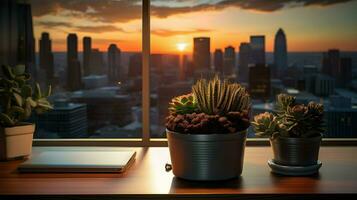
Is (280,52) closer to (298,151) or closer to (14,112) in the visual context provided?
(298,151)

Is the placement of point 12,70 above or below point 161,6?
below

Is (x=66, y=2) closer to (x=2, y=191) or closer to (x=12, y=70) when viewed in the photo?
(x=12, y=70)

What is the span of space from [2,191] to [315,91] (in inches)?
57.3

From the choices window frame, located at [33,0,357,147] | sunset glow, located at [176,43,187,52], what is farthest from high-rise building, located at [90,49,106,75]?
sunset glow, located at [176,43,187,52]

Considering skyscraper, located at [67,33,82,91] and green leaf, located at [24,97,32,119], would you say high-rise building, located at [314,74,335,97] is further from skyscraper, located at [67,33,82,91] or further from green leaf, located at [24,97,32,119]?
green leaf, located at [24,97,32,119]

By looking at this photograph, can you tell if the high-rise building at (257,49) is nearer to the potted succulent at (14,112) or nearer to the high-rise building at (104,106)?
the high-rise building at (104,106)

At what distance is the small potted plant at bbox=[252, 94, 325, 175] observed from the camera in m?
1.47

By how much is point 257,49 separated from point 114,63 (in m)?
0.69

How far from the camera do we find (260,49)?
7.00 ft

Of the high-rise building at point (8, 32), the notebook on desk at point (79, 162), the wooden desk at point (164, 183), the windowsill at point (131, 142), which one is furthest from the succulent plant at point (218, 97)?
the high-rise building at point (8, 32)

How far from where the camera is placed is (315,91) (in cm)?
212

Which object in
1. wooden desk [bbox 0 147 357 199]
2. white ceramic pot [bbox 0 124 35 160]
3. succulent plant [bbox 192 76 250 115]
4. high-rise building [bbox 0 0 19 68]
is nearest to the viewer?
wooden desk [bbox 0 147 357 199]

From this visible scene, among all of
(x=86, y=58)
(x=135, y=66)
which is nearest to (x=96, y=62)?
(x=86, y=58)

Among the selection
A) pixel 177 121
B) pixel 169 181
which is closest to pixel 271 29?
pixel 177 121
